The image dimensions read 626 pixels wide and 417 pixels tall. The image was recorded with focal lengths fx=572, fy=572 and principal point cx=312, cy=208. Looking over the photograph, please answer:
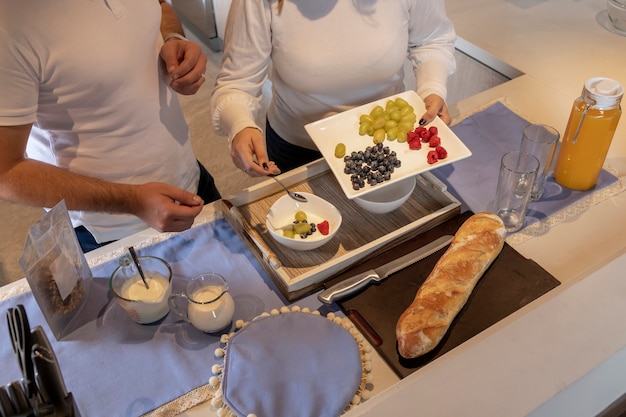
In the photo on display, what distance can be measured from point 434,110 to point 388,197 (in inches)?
10.2

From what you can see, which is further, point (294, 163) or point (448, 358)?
point (294, 163)

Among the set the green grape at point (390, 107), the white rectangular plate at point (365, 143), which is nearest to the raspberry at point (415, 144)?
the white rectangular plate at point (365, 143)

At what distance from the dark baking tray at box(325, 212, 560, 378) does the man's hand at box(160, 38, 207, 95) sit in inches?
22.0

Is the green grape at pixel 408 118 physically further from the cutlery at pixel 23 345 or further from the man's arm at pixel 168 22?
the cutlery at pixel 23 345

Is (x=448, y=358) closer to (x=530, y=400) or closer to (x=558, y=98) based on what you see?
(x=530, y=400)

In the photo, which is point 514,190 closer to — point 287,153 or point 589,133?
point 589,133

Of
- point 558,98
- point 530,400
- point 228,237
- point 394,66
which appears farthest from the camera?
point 558,98

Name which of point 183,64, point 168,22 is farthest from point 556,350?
point 168,22

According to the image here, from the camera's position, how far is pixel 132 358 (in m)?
1.01

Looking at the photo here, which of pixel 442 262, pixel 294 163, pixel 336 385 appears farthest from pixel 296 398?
pixel 294 163

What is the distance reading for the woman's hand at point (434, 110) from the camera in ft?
4.39

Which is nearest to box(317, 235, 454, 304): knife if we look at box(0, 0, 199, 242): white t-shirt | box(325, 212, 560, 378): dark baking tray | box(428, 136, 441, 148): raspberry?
box(325, 212, 560, 378): dark baking tray

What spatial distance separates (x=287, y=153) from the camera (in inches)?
62.4

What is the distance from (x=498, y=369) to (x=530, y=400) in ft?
0.18
